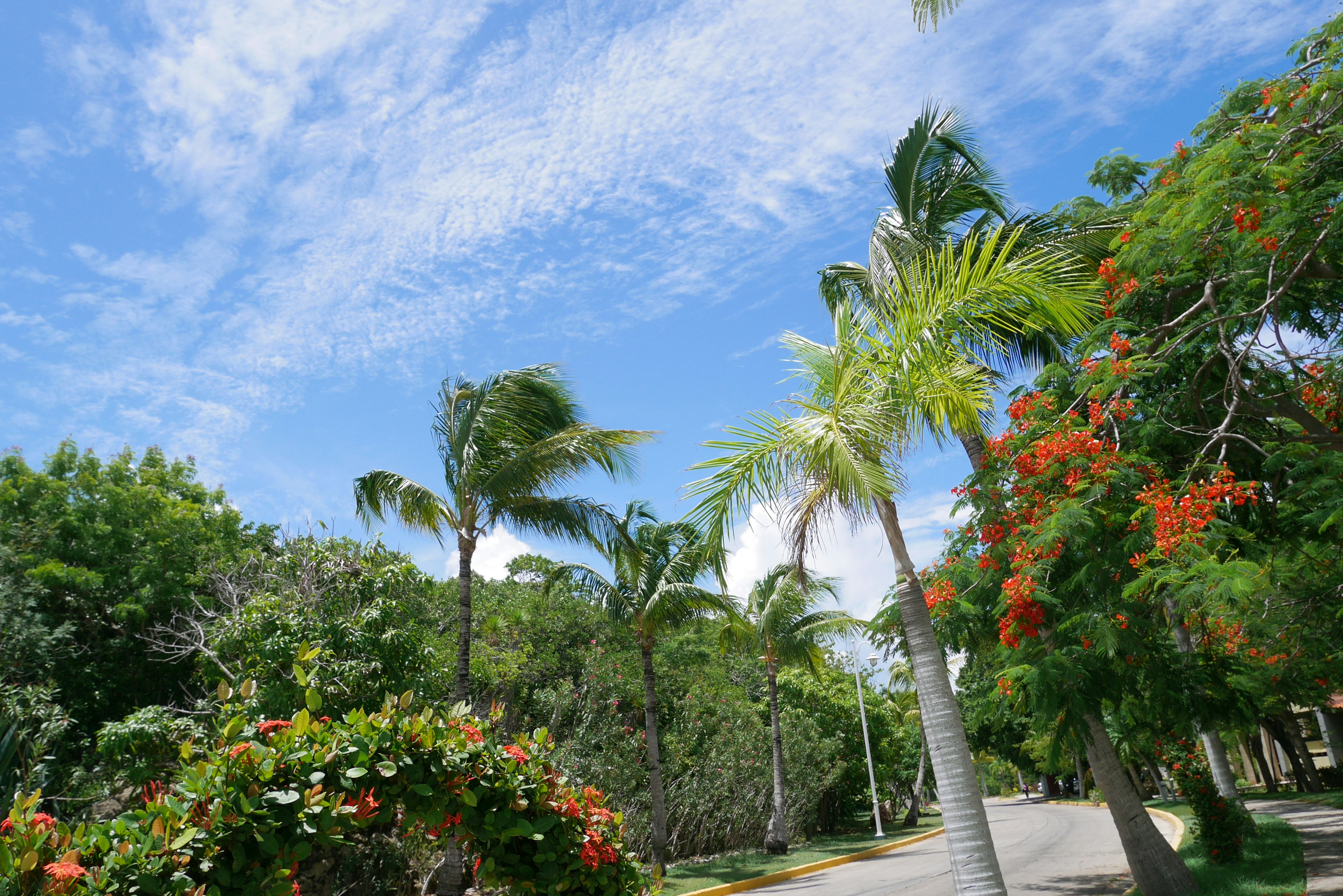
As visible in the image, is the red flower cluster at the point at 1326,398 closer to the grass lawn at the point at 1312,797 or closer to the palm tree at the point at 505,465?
the palm tree at the point at 505,465

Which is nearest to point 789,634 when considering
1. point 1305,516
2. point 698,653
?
point 698,653

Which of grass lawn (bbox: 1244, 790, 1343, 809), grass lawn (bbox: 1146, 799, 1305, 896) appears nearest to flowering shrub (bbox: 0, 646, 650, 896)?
grass lawn (bbox: 1146, 799, 1305, 896)

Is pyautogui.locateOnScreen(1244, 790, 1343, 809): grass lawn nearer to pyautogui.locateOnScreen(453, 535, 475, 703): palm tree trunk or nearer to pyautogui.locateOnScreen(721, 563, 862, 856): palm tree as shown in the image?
pyautogui.locateOnScreen(721, 563, 862, 856): palm tree

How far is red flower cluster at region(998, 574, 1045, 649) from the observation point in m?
7.26

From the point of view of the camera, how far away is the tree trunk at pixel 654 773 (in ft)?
60.8

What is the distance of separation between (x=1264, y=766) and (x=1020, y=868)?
23.0 meters

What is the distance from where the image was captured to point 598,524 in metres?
14.9

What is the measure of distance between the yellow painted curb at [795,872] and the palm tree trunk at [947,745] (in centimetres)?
862

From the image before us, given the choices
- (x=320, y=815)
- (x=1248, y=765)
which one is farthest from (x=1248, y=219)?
(x=1248, y=765)

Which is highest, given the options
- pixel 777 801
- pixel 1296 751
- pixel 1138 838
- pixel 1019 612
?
pixel 1019 612

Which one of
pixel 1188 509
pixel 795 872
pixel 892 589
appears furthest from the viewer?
pixel 795 872

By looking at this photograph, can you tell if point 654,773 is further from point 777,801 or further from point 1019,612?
point 1019,612

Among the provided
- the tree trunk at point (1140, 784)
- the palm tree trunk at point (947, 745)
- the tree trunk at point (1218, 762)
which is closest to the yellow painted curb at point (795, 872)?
the tree trunk at point (1218, 762)

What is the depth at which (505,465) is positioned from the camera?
13625mm
